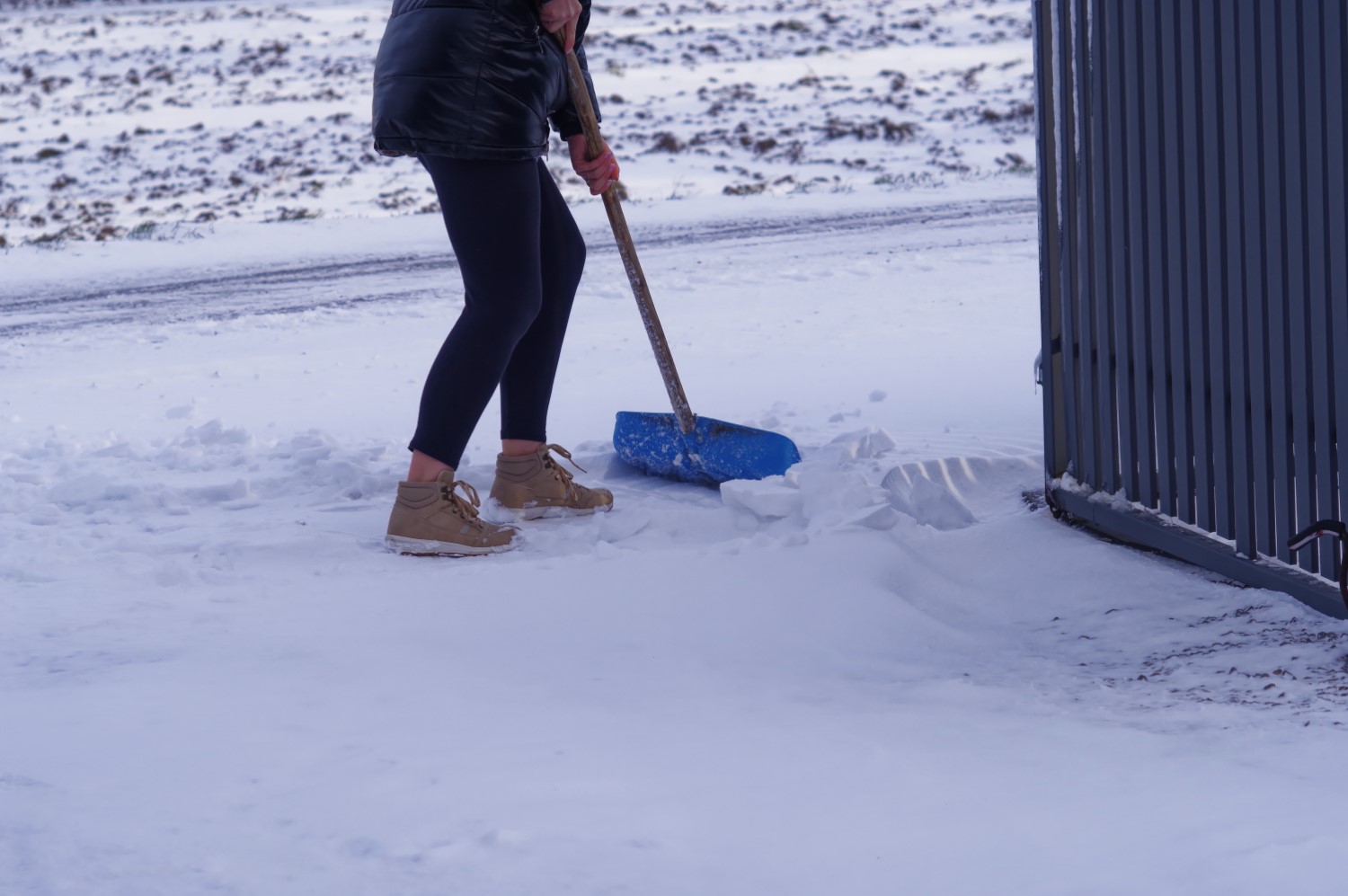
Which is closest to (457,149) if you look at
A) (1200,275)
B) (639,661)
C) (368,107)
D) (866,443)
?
(639,661)

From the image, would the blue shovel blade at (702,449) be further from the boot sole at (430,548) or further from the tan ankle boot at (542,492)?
the boot sole at (430,548)

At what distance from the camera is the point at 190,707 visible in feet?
6.23

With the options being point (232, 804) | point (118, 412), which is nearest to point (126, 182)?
point (118, 412)

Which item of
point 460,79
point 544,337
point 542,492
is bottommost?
point 542,492

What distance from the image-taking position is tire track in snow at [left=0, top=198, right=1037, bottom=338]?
6.24 m

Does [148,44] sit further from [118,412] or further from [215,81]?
[118,412]

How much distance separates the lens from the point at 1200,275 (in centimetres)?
231

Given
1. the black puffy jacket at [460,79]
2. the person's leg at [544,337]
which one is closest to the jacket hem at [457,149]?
the black puffy jacket at [460,79]

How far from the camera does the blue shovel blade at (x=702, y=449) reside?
3213mm

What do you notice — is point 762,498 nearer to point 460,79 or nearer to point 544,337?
point 544,337

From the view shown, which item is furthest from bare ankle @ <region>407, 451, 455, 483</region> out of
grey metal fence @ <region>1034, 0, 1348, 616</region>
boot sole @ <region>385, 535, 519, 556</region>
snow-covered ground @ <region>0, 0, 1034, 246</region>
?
snow-covered ground @ <region>0, 0, 1034, 246</region>

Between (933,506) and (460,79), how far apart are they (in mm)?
1297

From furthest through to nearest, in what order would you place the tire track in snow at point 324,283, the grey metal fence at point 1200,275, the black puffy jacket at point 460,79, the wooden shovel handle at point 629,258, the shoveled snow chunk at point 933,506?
the tire track in snow at point 324,283
the wooden shovel handle at point 629,258
the shoveled snow chunk at point 933,506
the black puffy jacket at point 460,79
the grey metal fence at point 1200,275

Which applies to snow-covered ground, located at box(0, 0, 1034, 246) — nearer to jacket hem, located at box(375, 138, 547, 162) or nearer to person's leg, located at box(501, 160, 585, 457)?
person's leg, located at box(501, 160, 585, 457)
